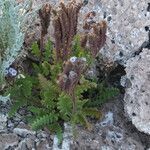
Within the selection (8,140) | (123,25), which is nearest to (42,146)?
(8,140)

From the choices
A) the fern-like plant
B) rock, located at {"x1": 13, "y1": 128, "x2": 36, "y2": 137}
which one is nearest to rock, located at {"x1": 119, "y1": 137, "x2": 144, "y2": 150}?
rock, located at {"x1": 13, "y1": 128, "x2": 36, "y2": 137}

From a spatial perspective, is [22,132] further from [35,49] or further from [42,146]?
[35,49]

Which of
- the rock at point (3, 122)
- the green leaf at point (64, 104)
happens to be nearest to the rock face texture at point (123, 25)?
the green leaf at point (64, 104)

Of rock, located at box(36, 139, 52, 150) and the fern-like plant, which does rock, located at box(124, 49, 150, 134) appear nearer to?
rock, located at box(36, 139, 52, 150)

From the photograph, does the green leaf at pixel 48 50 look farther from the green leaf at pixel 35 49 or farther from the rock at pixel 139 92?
the rock at pixel 139 92

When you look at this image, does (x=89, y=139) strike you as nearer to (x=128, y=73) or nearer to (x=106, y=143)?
(x=106, y=143)
